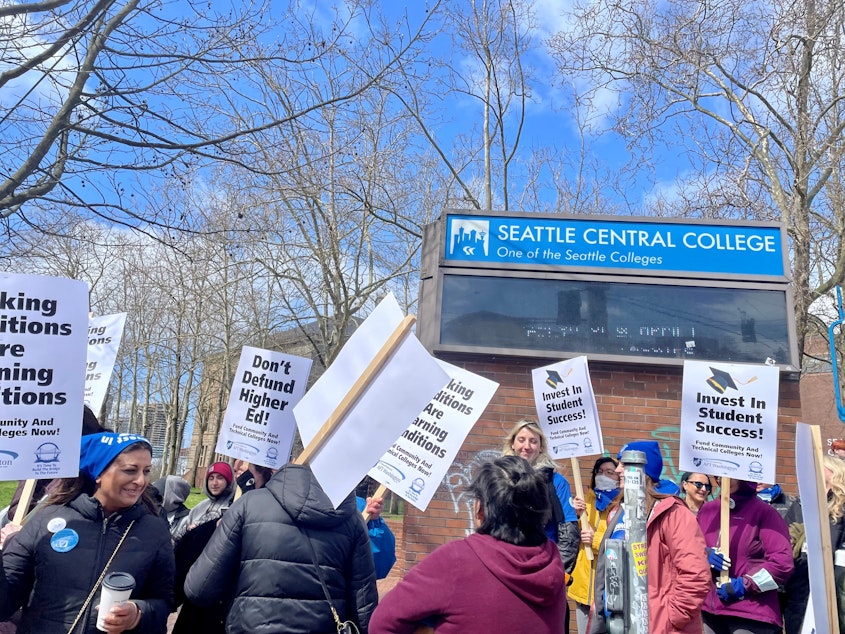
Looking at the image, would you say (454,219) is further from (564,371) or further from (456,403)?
(456,403)

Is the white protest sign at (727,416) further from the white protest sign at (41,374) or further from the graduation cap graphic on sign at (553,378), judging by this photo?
the white protest sign at (41,374)

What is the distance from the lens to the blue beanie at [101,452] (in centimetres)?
313

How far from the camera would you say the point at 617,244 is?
7.50 meters

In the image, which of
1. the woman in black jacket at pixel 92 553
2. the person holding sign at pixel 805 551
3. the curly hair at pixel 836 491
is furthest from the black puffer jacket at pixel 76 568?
the curly hair at pixel 836 491

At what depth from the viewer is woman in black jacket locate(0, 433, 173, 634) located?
9.21 ft

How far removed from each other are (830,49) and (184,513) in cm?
1021

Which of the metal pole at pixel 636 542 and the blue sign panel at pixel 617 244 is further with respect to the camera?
the blue sign panel at pixel 617 244

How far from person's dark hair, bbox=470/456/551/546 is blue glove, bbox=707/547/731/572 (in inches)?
95.9

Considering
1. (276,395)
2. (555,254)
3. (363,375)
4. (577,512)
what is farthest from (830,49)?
(363,375)

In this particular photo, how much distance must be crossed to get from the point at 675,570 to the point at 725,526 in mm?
1043

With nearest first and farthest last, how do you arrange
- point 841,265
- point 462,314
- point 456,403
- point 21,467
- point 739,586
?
1. point 21,467
2. point 739,586
3. point 456,403
4. point 462,314
5. point 841,265

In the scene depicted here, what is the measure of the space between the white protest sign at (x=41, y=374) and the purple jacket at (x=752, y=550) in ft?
12.0

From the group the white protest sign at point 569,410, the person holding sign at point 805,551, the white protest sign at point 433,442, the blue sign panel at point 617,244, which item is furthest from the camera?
the blue sign panel at point 617,244

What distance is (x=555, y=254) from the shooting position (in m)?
7.53
